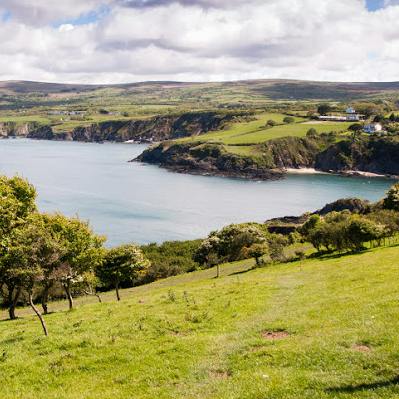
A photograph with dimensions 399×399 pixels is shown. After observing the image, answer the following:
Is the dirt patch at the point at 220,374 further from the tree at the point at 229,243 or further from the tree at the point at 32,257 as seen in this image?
the tree at the point at 229,243

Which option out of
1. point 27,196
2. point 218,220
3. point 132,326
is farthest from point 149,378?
point 218,220

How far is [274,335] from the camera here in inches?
841

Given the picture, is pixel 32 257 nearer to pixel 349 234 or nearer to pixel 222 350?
pixel 222 350

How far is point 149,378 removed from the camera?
17328mm

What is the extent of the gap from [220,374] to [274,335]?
486 cm

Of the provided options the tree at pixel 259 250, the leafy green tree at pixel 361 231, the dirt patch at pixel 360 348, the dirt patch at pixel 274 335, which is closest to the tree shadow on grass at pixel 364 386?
the dirt patch at pixel 360 348

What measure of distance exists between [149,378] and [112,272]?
36611 mm

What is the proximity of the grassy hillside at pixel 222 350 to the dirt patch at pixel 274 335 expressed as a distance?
0.05m

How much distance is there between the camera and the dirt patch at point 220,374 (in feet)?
55.5

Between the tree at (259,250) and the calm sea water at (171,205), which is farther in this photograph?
the calm sea water at (171,205)

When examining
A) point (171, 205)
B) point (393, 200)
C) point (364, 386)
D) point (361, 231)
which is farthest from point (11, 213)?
point (171, 205)

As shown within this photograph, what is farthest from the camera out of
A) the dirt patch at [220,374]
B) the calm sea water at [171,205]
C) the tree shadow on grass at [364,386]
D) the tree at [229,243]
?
the calm sea water at [171,205]

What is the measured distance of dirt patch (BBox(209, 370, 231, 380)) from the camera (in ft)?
55.5

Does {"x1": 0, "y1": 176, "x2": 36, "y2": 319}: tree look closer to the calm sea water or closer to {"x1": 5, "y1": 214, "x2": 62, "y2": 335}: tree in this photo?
{"x1": 5, "y1": 214, "x2": 62, "y2": 335}: tree
